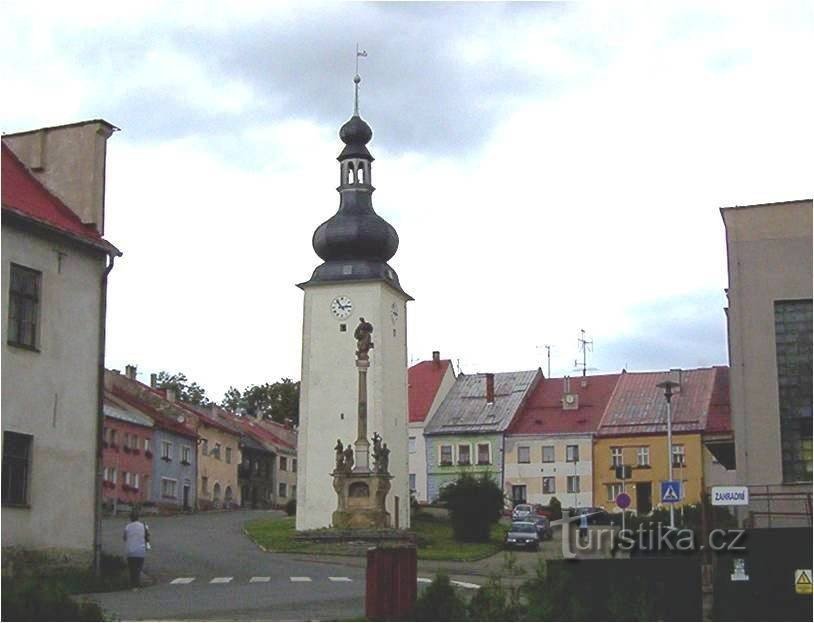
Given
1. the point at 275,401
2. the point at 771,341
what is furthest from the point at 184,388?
the point at 771,341

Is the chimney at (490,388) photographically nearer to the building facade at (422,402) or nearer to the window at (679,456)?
the building facade at (422,402)

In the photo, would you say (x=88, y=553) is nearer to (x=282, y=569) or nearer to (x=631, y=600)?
(x=282, y=569)

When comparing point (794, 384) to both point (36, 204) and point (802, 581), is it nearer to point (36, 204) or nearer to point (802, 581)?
point (802, 581)

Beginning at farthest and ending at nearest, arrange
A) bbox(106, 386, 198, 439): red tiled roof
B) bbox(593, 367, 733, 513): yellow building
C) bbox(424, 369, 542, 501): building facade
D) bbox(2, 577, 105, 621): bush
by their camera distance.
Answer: bbox(424, 369, 542, 501): building facade, bbox(106, 386, 198, 439): red tiled roof, bbox(593, 367, 733, 513): yellow building, bbox(2, 577, 105, 621): bush

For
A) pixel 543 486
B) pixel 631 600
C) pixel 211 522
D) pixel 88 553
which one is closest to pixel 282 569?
pixel 88 553

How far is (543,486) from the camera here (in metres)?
83.9

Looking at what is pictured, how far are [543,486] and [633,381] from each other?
29.9ft

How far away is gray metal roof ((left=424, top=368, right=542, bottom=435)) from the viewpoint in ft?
283

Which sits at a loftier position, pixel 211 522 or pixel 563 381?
pixel 563 381

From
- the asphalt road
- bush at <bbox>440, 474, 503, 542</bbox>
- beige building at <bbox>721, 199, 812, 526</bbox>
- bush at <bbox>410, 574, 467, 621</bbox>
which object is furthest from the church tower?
bush at <bbox>410, 574, 467, 621</bbox>

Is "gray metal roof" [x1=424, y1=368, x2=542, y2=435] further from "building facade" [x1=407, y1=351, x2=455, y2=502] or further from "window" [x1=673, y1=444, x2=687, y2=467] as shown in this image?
"window" [x1=673, y1=444, x2=687, y2=467]

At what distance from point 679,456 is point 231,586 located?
2209 inches

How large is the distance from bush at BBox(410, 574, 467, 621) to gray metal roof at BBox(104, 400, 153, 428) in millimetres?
60541

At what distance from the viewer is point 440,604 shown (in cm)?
1675
